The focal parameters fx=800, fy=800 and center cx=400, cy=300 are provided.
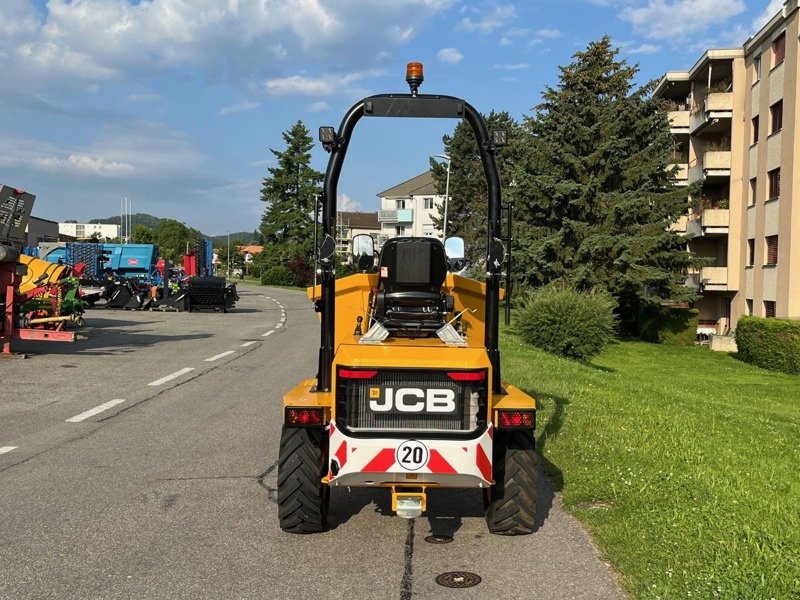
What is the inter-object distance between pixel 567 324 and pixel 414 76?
1904 centimetres

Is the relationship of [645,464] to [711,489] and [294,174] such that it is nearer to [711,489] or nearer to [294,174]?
[711,489]

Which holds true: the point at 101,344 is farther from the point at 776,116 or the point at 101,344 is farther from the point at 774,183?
the point at 776,116

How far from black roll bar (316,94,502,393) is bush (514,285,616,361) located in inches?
733

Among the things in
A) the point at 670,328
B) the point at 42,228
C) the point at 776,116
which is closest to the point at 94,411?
the point at 776,116

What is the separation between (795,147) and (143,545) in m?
32.9

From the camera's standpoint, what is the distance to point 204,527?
205 inches

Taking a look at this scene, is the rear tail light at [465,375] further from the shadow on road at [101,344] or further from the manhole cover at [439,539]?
the shadow on road at [101,344]

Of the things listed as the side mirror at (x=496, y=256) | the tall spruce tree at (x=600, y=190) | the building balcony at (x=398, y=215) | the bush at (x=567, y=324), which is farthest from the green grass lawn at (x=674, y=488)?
the building balcony at (x=398, y=215)

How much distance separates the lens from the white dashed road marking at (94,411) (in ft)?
30.0

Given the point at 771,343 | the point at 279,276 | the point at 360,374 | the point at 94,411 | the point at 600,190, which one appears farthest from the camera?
the point at 279,276

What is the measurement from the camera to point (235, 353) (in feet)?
55.5

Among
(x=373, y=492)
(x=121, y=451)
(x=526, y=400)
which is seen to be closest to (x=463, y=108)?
(x=526, y=400)

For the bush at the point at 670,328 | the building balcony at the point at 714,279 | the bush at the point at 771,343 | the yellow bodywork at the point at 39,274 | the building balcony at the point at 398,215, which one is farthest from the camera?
the building balcony at the point at 398,215

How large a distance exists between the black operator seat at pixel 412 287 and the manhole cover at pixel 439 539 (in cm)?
134
